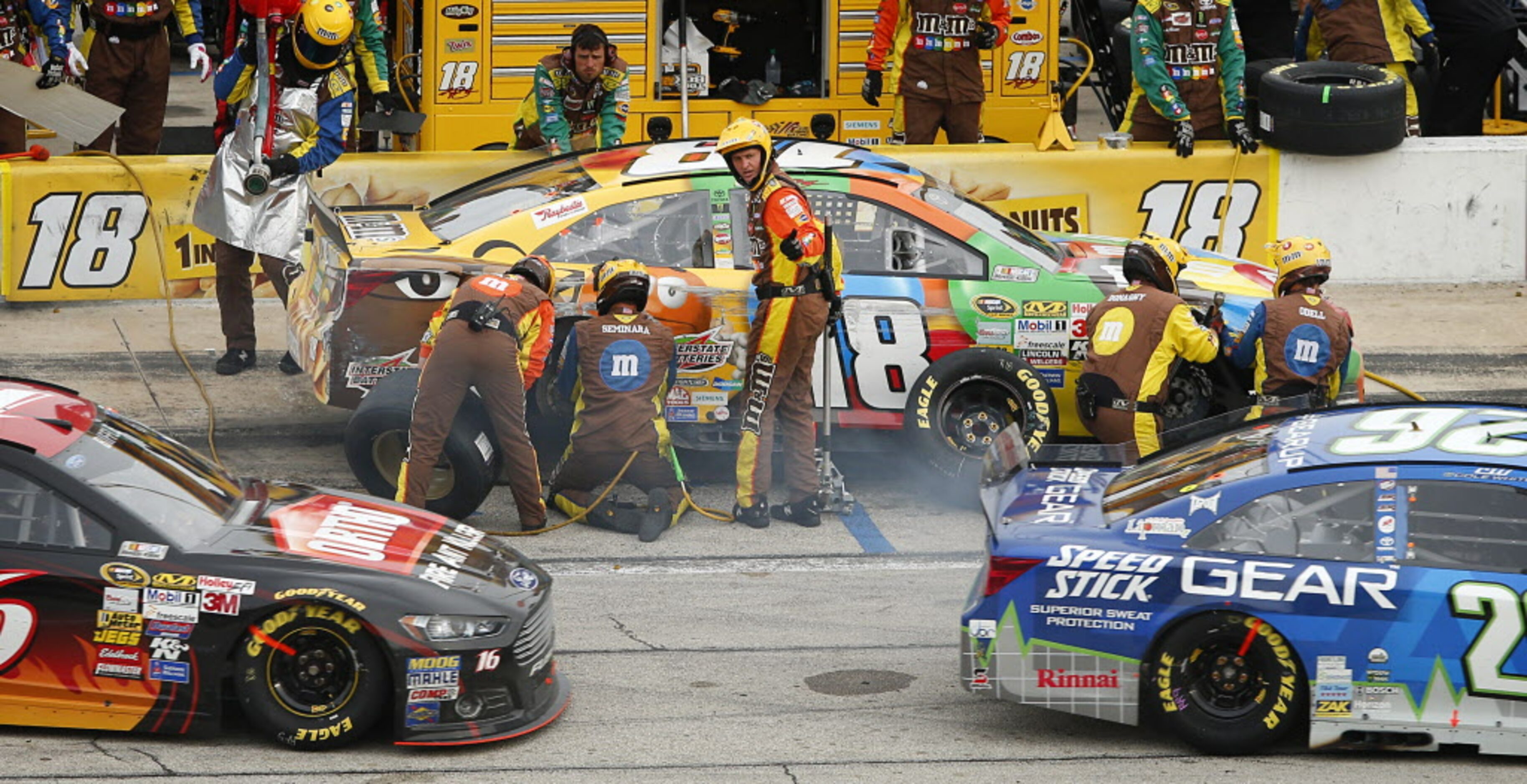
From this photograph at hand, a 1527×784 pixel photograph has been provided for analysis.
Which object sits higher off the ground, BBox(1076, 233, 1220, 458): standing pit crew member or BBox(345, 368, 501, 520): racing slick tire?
BBox(1076, 233, 1220, 458): standing pit crew member

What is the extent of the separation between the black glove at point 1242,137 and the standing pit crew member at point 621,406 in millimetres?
5655

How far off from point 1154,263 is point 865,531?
6.25 ft

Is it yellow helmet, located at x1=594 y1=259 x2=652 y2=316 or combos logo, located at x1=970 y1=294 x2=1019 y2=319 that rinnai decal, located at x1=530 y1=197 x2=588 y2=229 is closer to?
yellow helmet, located at x1=594 y1=259 x2=652 y2=316

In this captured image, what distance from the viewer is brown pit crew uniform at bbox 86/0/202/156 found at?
13.8 meters

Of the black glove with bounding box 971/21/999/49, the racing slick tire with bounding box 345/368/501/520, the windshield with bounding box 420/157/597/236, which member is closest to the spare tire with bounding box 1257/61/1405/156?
the black glove with bounding box 971/21/999/49

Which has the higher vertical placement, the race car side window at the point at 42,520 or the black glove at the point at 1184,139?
the black glove at the point at 1184,139

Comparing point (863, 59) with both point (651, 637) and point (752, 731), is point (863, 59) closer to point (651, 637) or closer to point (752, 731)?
point (651, 637)

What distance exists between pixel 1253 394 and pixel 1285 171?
14.6 ft

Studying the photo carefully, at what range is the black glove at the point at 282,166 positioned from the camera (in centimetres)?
1173

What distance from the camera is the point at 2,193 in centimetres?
1299

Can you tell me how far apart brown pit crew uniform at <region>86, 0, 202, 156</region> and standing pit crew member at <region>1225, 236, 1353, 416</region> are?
7.74 meters

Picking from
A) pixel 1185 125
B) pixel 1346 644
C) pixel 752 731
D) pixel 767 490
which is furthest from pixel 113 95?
pixel 1346 644

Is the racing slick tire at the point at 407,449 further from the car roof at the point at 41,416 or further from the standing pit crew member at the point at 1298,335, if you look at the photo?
the standing pit crew member at the point at 1298,335

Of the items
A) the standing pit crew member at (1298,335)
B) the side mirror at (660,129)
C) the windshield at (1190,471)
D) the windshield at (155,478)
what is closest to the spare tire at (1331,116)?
the standing pit crew member at (1298,335)
